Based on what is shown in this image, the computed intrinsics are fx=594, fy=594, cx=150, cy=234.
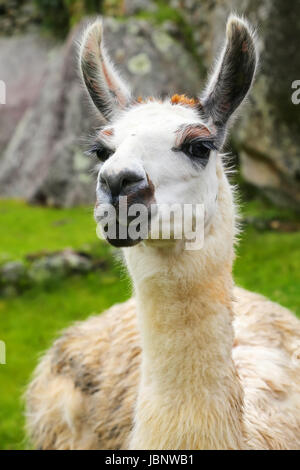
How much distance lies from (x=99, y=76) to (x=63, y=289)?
16.5 ft

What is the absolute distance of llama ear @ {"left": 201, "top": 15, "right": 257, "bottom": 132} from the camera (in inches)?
97.7

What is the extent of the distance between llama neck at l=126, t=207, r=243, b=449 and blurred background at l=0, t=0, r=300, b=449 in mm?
2670

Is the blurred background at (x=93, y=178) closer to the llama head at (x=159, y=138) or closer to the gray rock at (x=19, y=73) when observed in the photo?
the gray rock at (x=19, y=73)

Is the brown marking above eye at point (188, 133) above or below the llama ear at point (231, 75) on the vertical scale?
below

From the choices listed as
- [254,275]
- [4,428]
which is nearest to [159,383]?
[4,428]

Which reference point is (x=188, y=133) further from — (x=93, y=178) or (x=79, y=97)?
(x=79, y=97)

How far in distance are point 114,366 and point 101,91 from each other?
1.78 m

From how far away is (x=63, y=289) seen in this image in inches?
296

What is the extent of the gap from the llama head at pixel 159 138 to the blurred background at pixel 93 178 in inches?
103

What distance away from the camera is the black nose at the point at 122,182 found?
2.07 metres

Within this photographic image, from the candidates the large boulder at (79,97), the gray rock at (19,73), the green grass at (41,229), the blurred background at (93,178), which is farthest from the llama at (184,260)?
the gray rock at (19,73)

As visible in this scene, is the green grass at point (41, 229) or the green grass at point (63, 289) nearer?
the green grass at point (63, 289)

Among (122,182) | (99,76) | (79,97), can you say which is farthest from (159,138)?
(79,97)

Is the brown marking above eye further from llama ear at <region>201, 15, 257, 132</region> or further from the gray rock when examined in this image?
the gray rock
